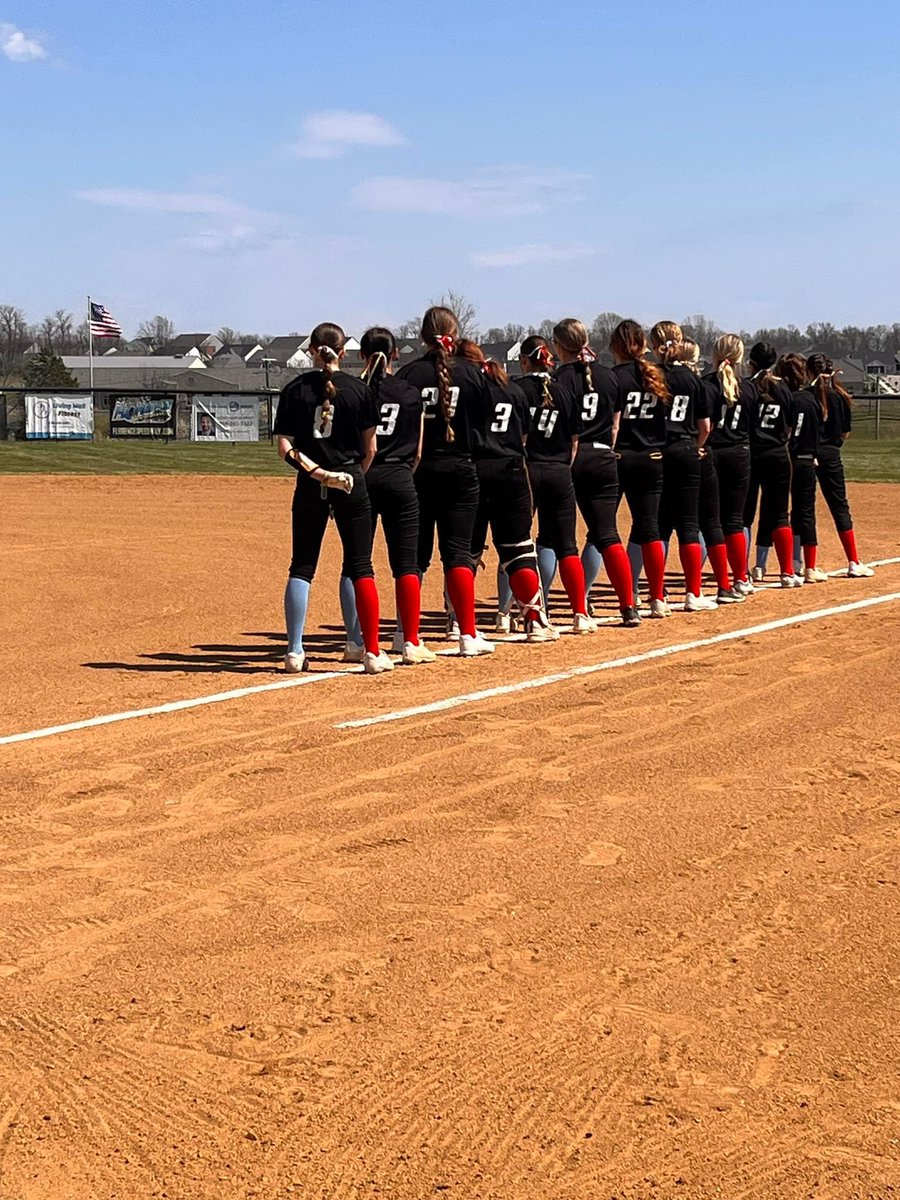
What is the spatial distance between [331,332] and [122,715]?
2585mm

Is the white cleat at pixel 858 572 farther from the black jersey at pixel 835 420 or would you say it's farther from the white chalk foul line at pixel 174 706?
the white chalk foul line at pixel 174 706

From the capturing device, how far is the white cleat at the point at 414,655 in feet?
30.8

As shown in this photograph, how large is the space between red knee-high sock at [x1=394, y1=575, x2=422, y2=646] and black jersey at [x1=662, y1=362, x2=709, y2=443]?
2.97 m

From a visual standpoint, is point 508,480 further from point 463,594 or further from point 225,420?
point 225,420

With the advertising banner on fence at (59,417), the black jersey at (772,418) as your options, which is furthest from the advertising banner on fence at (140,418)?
the black jersey at (772,418)

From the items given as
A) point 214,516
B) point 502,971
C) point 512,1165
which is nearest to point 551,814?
point 502,971

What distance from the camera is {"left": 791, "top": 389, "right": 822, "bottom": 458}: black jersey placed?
13133mm

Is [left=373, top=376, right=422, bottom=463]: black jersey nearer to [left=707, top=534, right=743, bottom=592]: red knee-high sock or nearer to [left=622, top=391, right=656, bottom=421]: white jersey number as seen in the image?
[left=622, top=391, right=656, bottom=421]: white jersey number

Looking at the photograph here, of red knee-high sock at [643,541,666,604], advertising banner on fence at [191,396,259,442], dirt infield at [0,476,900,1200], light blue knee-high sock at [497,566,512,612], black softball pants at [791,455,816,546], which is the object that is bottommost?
dirt infield at [0,476,900,1200]

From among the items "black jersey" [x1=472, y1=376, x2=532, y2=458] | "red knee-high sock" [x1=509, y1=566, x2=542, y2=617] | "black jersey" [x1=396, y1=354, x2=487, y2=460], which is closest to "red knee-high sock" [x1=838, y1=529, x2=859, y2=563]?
"red knee-high sock" [x1=509, y1=566, x2=542, y2=617]

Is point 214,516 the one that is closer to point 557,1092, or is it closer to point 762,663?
point 762,663

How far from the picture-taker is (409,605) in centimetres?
945

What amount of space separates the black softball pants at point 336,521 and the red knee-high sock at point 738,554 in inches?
183

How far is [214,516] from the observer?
21266 mm
